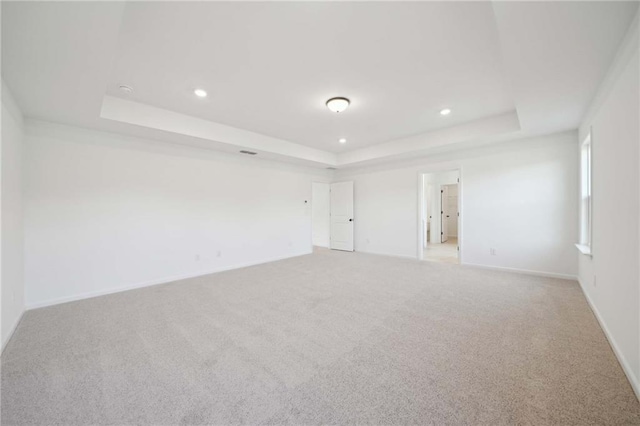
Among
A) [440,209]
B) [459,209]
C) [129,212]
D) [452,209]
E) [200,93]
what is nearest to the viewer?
[200,93]

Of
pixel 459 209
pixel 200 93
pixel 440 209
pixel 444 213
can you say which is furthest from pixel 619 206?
pixel 444 213

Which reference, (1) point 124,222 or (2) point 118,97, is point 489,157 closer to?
(2) point 118,97

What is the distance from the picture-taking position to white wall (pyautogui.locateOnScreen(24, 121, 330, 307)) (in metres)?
3.22

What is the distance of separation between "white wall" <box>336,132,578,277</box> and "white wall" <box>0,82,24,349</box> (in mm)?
6154

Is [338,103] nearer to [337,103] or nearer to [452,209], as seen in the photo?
[337,103]

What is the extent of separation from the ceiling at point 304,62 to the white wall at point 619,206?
219 mm

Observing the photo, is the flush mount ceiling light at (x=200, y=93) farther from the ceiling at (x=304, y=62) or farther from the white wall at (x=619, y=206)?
the white wall at (x=619, y=206)

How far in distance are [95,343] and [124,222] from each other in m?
2.08

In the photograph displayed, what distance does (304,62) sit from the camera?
245cm

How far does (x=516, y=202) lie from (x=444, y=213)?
4645 mm

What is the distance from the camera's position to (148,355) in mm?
→ 2098

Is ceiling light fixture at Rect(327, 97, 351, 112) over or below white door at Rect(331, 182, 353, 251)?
over

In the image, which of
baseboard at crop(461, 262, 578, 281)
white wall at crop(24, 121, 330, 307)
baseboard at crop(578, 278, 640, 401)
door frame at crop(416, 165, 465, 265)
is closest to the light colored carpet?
baseboard at crop(578, 278, 640, 401)

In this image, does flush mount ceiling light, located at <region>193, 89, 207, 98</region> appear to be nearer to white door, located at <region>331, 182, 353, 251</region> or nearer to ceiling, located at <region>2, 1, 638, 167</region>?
ceiling, located at <region>2, 1, 638, 167</region>
